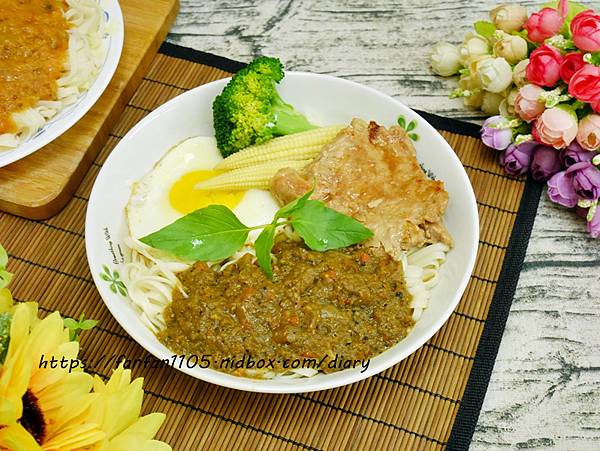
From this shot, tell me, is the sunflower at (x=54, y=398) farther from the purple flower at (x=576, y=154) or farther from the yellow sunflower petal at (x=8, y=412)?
the purple flower at (x=576, y=154)

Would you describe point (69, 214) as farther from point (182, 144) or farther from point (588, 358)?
point (588, 358)

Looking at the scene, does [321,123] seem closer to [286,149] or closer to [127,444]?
[286,149]

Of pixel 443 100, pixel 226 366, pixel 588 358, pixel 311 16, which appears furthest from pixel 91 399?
pixel 311 16

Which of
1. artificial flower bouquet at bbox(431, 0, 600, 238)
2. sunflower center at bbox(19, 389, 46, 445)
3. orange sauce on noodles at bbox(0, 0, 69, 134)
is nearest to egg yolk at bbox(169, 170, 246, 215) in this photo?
orange sauce on noodles at bbox(0, 0, 69, 134)

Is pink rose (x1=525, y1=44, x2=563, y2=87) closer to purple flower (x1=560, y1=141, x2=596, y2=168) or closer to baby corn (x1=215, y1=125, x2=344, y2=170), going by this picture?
purple flower (x1=560, y1=141, x2=596, y2=168)

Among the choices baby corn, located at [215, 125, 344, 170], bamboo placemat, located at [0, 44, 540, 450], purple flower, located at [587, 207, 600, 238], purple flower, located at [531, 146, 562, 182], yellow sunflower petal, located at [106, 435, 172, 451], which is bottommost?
bamboo placemat, located at [0, 44, 540, 450]

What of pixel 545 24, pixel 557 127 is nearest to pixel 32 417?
pixel 557 127

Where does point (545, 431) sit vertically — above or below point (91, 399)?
below
